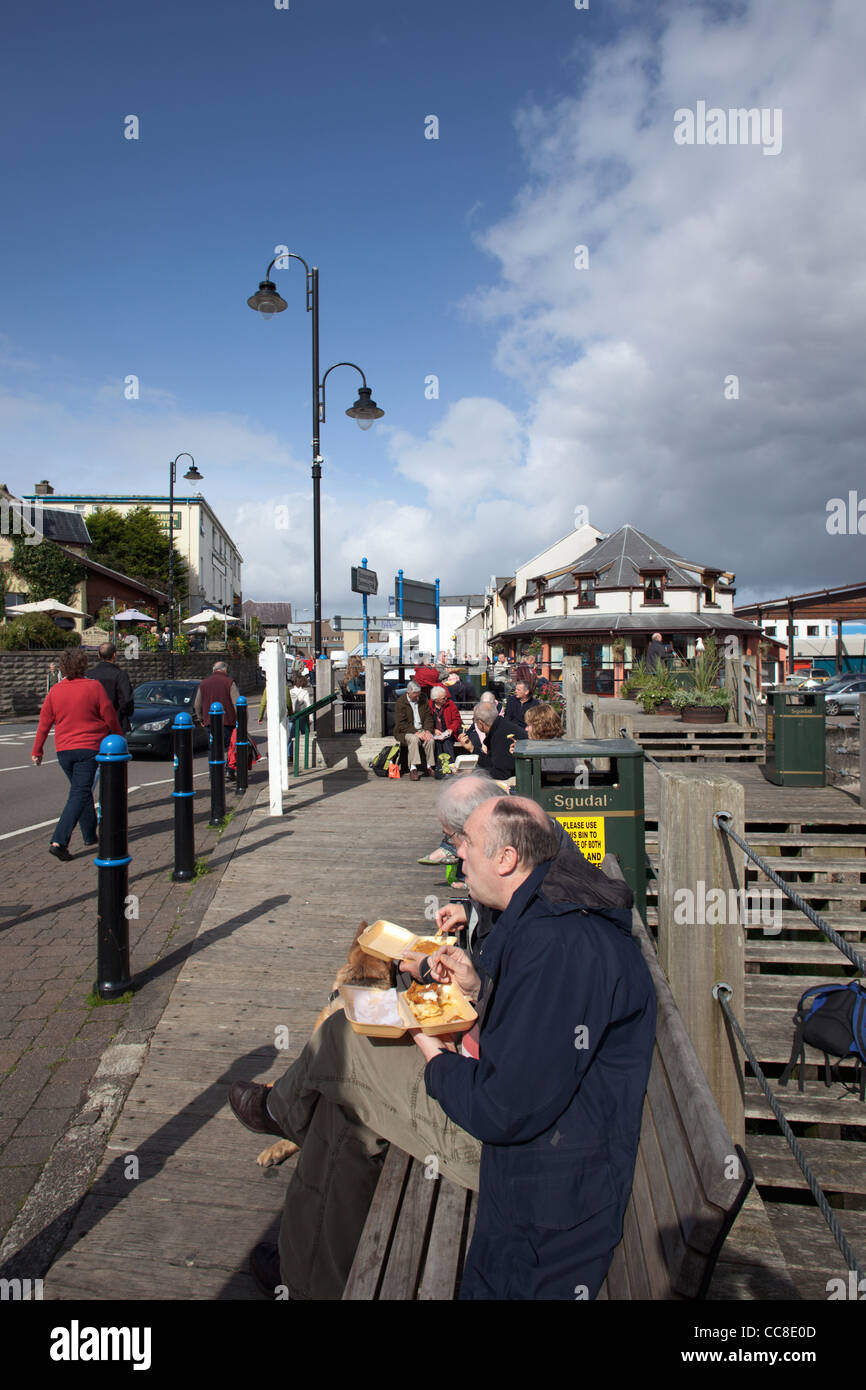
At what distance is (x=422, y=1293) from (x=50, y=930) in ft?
14.4

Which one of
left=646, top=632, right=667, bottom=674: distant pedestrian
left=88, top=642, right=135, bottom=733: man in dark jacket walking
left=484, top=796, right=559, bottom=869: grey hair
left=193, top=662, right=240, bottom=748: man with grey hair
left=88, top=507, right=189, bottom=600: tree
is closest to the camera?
left=484, top=796, right=559, bottom=869: grey hair

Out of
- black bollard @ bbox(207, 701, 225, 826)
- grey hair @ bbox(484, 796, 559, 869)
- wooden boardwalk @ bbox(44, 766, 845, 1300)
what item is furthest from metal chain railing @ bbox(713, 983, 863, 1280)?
black bollard @ bbox(207, 701, 225, 826)

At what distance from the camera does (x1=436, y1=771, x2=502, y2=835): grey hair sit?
11.1ft

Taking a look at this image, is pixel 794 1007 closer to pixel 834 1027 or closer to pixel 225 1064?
pixel 834 1027

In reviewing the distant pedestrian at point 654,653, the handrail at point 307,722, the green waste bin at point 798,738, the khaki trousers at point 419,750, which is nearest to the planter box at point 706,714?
the green waste bin at point 798,738

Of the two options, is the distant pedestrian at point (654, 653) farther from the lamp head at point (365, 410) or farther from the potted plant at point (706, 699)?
the lamp head at point (365, 410)

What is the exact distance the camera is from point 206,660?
36.7 m

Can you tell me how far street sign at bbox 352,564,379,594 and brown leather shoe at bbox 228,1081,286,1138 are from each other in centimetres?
1236

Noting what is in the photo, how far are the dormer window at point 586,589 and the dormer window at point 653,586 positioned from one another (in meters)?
2.87

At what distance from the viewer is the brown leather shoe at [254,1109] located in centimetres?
271

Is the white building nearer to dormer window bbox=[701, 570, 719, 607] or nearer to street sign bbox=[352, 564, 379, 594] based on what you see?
dormer window bbox=[701, 570, 719, 607]
